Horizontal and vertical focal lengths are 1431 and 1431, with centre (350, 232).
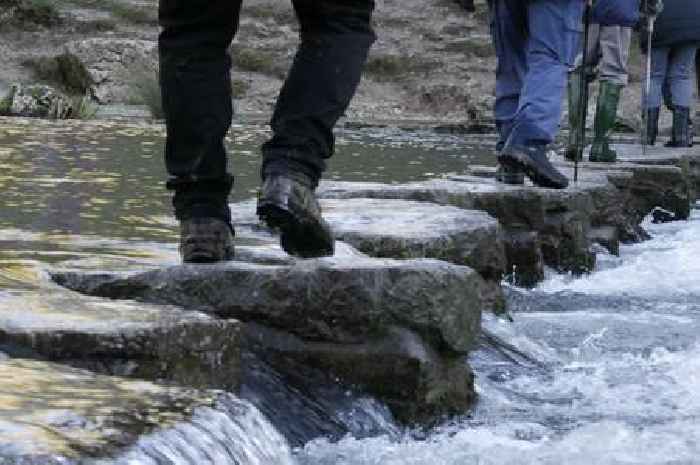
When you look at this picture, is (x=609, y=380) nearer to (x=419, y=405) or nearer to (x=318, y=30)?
(x=419, y=405)

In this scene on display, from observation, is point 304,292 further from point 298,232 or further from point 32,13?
point 32,13

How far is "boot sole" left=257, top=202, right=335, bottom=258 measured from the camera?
250 centimetres

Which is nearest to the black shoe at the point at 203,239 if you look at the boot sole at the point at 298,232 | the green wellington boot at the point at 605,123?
the boot sole at the point at 298,232

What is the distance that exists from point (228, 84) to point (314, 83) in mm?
159

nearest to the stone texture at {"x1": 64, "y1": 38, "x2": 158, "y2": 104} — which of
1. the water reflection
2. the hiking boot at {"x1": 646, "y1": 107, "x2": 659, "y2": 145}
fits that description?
the water reflection

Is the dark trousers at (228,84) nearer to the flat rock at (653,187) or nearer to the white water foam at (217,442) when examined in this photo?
the white water foam at (217,442)

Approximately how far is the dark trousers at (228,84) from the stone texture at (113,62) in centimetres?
1512

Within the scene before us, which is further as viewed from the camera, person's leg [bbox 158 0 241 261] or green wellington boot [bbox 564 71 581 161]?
green wellington boot [bbox 564 71 581 161]

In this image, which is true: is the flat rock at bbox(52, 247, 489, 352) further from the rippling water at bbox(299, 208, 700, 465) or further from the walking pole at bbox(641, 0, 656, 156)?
the walking pole at bbox(641, 0, 656, 156)

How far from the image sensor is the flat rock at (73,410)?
4.75 feet

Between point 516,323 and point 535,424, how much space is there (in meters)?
0.99

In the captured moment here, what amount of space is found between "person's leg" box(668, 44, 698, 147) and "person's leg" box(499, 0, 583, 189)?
406 centimetres

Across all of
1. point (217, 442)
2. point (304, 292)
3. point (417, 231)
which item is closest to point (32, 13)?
point (417, 231)

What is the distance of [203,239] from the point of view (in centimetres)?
264
